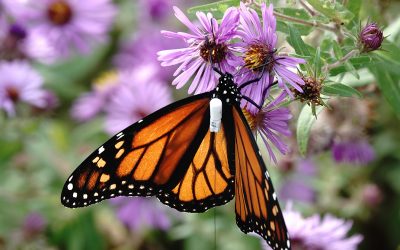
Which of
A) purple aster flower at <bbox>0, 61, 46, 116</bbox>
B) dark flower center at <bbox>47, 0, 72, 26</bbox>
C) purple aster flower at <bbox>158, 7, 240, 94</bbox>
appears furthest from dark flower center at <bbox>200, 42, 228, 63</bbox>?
dark flower center at <bbox>47, 0, 72, 26</bbox>

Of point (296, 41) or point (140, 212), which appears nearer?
point (296, 41)

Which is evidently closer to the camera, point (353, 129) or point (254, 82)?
point (254, 82)

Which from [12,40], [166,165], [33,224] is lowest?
[166,165]

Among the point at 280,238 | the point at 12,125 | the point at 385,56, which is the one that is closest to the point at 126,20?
the point at 12,125

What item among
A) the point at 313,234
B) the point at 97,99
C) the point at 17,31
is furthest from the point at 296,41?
the point at 97,99

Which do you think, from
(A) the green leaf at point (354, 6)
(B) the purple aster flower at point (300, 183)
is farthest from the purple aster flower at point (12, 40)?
(A) the green leaf at point (354, 6)

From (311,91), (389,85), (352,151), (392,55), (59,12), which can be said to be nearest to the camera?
(311,91)

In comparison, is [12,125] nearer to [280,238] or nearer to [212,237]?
[212,237]

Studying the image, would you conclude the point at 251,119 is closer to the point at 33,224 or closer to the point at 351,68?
the point at 351,68
